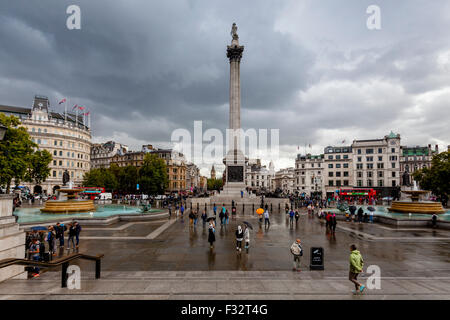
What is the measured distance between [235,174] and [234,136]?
8.99m

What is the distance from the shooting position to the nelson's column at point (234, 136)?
53344mm

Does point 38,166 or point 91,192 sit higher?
point 38,166

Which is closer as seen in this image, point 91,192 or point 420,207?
point 420,207

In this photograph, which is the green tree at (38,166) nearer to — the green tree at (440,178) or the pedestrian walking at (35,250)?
the pedestrian walking at (35,250)

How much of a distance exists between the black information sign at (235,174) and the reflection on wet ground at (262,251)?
32459 millimetres

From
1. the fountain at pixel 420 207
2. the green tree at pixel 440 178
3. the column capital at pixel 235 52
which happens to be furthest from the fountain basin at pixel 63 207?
the green tree at pixel 440 178

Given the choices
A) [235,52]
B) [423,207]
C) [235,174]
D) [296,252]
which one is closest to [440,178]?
[423,207]

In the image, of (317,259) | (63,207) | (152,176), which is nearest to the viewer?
(317,259)

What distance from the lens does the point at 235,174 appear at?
5400cm

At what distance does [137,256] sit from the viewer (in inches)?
517

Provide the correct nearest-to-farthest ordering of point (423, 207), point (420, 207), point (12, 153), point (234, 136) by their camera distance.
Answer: point (423, 207) < point (420, 207) < point (12, 153) < point (234, 136)

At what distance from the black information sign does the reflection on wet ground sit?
106 ft

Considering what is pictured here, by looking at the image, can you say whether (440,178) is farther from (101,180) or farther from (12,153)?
(101,180)
